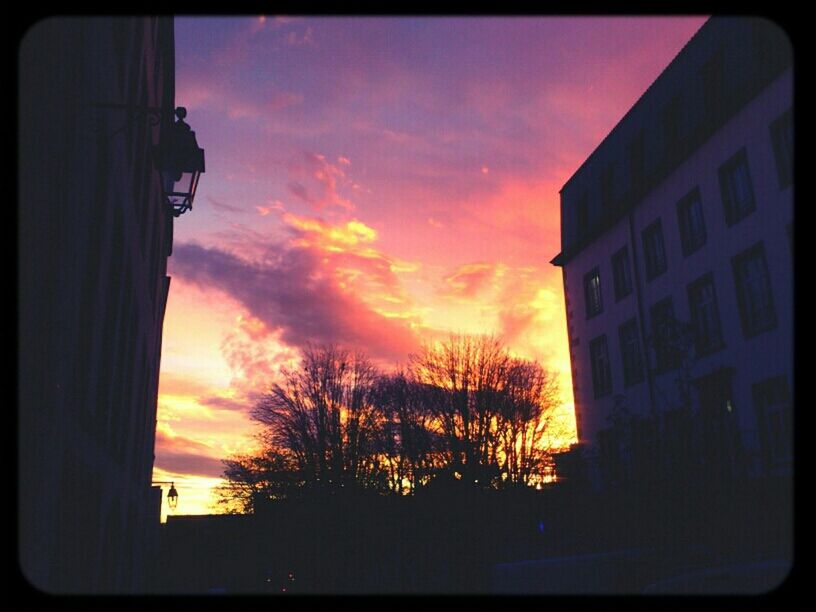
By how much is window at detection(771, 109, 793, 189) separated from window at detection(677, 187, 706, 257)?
382 centimetres

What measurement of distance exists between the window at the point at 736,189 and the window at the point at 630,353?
630cm

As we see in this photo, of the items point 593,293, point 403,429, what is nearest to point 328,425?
point 403,429

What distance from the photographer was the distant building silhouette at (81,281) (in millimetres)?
5434

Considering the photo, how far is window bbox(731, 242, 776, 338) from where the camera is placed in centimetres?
1836

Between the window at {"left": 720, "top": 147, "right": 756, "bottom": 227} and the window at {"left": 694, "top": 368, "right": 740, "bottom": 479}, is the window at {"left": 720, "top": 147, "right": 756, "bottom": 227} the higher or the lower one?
the higher one

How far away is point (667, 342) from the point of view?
67.9ft

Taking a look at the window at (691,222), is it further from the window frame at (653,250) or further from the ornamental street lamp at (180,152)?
the ornamental street lamp at (180,152)

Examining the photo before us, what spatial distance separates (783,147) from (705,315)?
220 inches

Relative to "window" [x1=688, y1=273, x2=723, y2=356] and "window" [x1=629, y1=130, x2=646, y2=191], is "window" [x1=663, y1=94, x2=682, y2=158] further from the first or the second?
"window" [x1=688, y1=273, x2=723, y2=356]

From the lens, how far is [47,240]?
19.6 feet

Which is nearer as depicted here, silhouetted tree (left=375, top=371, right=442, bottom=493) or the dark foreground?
the dark foreground

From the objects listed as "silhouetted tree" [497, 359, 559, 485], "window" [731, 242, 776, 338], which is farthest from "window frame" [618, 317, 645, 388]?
"silhouetted tree" [497, 359, 559, 485]

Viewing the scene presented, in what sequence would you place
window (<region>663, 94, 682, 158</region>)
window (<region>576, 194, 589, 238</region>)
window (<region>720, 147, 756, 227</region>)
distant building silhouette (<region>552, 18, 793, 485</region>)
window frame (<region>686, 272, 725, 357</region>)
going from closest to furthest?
distant building silhouette (<region>552, 18, 793, 485</region>), window (<region>720, 147, 756, 227</region>), window frame (<region>686, 272, 725, 357</region>), window (<region>663, 94, 682, 158</region>), window (<region>576, 194, 589, 238</region>)

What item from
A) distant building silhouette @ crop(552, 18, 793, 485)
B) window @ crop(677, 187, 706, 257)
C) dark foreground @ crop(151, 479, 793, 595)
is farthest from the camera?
window @ crop(677, 187, 706, 257)
